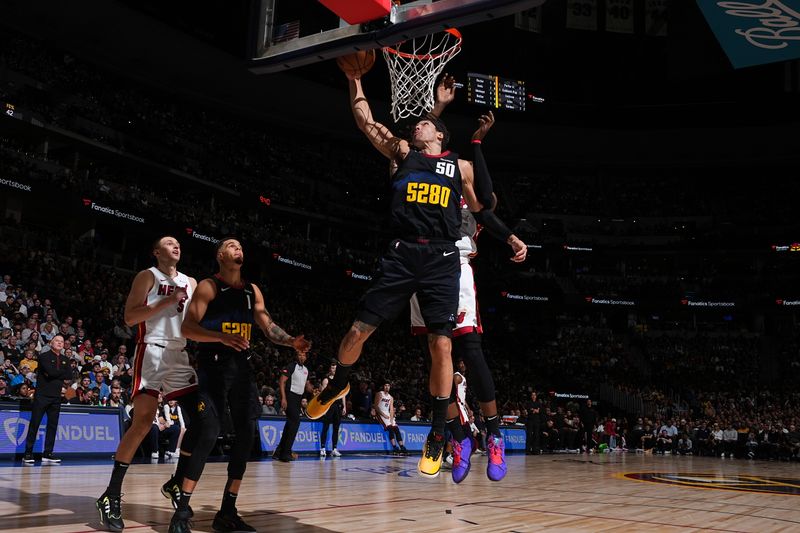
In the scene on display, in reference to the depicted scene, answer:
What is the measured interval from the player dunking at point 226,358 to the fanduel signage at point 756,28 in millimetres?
16728

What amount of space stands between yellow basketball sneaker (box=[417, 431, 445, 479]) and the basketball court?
675mm

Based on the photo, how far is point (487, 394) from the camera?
5.68 metres

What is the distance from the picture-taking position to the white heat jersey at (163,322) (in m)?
6.03

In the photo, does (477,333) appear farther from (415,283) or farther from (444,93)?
(444,93)

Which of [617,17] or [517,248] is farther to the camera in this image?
[617,17]

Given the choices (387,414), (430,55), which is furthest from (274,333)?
(387,414)

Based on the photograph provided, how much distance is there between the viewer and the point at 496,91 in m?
32.0

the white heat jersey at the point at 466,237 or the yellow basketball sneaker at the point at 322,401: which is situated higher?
the white heat jersey at the point at 466,237

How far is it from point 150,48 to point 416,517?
2902 centimetres

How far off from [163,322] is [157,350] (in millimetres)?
243

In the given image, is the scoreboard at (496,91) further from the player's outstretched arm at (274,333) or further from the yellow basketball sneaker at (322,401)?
the yellow basketball sneaker at (322,401)

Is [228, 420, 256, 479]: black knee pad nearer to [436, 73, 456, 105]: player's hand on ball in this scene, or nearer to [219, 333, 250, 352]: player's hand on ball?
[219, 333, 250, 352]: player's hand on ball

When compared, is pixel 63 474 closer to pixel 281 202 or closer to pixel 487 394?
pixel 487 394

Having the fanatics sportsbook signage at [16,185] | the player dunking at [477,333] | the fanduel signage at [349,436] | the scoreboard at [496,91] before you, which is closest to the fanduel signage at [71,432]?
the fanduel signage at [349,436]
